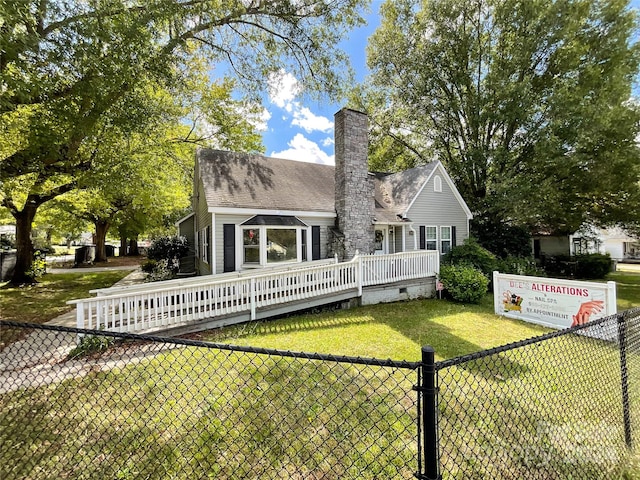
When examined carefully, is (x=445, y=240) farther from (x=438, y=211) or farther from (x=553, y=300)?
(x=553, y=300)

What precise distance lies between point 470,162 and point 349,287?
11.5 meters

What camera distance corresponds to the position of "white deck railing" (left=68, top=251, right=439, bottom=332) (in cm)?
569

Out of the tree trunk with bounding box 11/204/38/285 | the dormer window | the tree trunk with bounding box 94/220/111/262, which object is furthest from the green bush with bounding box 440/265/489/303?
the tree trunk with bounding box 94/220/111/262

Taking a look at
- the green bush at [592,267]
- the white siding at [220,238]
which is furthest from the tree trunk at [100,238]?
the green bush at [592,267]

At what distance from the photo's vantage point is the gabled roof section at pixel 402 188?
13.8 m

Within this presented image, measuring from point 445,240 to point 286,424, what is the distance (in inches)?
525

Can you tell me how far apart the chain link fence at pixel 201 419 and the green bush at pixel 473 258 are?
10084mm

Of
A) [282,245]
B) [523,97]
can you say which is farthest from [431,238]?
[282,245]

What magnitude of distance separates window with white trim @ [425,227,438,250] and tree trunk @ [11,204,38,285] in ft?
56.4

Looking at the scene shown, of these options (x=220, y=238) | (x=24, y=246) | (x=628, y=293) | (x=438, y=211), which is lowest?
(x=628, y=293)

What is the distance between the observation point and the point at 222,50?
1000cm

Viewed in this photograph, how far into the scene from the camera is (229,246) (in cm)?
1000

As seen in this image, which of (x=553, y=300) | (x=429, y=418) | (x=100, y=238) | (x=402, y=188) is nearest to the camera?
(x=429, y=418)

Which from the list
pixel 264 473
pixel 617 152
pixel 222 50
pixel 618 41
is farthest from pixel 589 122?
pixel 264 473
